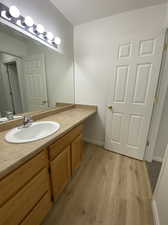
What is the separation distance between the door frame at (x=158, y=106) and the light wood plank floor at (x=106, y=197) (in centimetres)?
30

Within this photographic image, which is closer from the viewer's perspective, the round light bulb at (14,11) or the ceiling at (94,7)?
the round light bulb at (14,11)

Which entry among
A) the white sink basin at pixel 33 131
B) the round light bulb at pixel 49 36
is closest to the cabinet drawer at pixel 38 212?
the white sink basin at pixel 33 131

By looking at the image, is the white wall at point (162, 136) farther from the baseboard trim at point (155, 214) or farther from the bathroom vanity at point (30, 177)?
the bathroom vanity at point (30, 177)

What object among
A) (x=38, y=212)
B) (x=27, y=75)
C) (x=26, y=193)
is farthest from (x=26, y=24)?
(x=38, y=212)

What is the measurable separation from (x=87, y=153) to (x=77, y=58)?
1.99 m

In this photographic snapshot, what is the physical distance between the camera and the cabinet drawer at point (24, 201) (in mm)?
678

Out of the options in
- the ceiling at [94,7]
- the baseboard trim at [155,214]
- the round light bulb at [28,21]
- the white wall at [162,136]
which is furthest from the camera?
the white wall at [162,136]

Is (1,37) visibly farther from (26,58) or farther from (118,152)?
→ (118,152)

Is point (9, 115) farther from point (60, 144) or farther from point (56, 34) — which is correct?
point (56, 34)

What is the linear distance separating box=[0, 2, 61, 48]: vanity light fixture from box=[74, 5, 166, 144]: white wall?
2.12ft

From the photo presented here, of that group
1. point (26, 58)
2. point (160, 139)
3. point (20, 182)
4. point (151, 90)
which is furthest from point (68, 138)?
point (160, 139)

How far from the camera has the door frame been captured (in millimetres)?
1558

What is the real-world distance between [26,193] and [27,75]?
1.28m

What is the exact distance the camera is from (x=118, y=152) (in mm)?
2162
